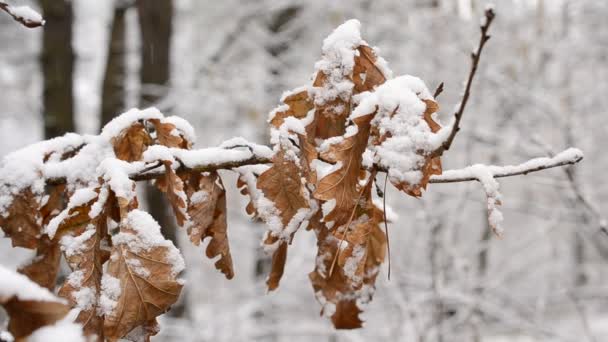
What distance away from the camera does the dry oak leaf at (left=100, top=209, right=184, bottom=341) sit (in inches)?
28.4

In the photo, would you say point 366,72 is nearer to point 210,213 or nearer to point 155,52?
point 210,213

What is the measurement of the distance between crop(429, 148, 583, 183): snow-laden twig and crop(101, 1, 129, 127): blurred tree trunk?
4042 millimetres

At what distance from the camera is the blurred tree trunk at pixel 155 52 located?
413 centimetres

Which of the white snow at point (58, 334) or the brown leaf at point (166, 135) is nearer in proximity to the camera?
the white snow at point (58, 334)

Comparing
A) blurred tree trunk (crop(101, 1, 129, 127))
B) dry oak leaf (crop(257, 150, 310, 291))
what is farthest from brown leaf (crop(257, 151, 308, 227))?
blurred tree trunk (crop(101, 1, 129, 127))

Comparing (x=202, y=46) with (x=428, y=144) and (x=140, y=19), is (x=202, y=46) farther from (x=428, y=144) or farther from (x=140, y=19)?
(x=428, y=144)

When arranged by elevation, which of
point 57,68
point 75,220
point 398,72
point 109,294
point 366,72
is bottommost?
point 109,294

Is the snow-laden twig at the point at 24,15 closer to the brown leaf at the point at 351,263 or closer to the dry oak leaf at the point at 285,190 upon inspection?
the dry oak leaf at the point at 285,190

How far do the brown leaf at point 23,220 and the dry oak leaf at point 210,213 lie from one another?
27 cm

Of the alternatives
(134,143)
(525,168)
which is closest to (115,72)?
(134,143)

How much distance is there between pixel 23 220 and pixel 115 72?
4.18 m

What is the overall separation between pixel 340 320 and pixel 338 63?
0.57 m

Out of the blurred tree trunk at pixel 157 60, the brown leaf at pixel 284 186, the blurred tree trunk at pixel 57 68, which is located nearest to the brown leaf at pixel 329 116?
the brown leaf at pixel 284 186

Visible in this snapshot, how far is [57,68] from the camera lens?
12.9ft
